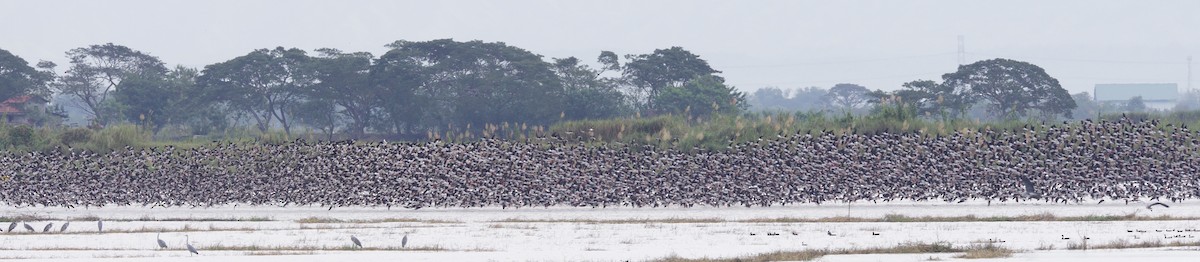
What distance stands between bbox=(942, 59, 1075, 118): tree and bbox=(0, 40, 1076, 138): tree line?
8 cm

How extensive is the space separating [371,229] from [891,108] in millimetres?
22185

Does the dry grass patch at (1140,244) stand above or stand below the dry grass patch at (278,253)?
below

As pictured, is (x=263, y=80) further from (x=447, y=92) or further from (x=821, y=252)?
(x=821, y=252)

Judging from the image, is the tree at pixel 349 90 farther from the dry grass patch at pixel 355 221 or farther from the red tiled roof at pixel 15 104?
the dry grass patch at pixel 355 221

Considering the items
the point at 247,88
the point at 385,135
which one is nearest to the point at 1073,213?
the point at 385,135

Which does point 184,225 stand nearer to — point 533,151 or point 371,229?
point 371,229

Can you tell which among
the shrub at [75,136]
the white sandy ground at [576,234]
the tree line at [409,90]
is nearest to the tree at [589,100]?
the tree line at [409,90]

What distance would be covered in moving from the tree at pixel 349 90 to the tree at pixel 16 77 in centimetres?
2082

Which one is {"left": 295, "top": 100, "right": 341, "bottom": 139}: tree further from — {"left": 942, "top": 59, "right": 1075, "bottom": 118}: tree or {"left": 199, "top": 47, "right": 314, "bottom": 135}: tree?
{"left": 942, "top": 59, "right": 1075, "bottom": 118}: tree

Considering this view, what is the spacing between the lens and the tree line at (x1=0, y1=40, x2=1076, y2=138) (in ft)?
311

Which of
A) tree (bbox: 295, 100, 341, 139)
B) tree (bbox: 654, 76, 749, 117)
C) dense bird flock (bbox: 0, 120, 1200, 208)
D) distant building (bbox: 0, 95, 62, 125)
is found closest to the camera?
dense bird flock (bbox: 0, 120, 1200, 208)

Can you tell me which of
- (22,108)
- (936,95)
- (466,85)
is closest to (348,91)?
(466,85)

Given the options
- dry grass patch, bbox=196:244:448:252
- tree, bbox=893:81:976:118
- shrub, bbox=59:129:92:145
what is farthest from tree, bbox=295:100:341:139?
dry grass patch, bbox=196:244:448:252

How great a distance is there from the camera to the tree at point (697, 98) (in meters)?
91.7
